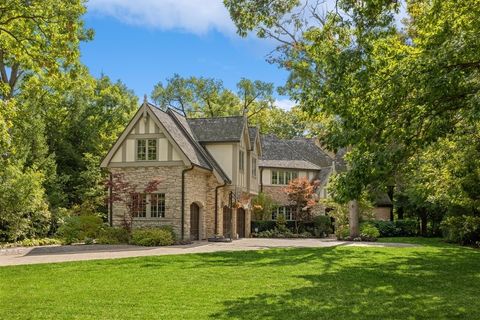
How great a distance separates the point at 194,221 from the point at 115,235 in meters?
4.61

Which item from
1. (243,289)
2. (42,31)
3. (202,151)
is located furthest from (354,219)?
(42,31)

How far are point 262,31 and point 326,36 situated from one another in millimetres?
4493

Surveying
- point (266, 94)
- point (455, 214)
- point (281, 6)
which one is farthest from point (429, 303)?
point (266, 94)

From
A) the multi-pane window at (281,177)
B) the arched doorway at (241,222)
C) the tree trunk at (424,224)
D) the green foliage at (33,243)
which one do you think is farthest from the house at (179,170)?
the tree trunk at (424,224)

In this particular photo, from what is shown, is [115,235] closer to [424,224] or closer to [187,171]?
[187,171]

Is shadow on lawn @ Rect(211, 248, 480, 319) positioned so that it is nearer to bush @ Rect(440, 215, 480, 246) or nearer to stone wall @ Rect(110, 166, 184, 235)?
bush @ Rect(440, 215, 480, 246)

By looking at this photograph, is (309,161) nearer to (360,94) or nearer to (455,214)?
(455,214)

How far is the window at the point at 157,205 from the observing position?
2569 cm

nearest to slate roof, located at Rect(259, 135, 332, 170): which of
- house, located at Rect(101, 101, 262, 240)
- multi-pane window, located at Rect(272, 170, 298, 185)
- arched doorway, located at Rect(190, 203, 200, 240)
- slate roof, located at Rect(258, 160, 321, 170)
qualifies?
slate roof, located at Rect(258, 160, 321, 170)

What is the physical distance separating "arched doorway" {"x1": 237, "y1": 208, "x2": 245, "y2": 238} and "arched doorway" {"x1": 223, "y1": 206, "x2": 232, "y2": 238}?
1.94 m

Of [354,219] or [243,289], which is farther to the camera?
[354,219]

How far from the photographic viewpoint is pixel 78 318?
8.33 meters

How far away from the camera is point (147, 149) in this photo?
2594cm

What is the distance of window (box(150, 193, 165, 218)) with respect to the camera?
84.3 ft
